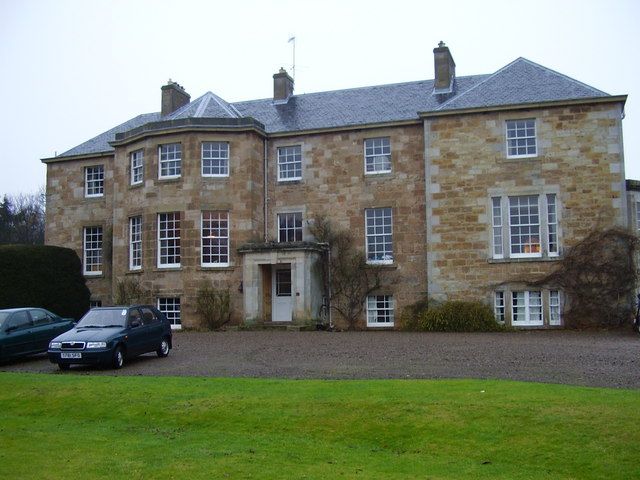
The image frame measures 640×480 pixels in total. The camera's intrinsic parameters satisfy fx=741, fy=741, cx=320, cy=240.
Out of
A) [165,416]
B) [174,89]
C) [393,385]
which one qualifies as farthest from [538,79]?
[165,416]

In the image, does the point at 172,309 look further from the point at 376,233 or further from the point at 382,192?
the point at 382,192

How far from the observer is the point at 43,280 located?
29.0 metres

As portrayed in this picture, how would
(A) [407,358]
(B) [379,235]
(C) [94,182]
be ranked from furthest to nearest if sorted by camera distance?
(C) [94,182] → (B) [379,235] → (A) [407,358]

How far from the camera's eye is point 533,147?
2709cm

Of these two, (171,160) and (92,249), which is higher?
(171,160)

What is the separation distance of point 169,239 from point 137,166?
3.75 metres

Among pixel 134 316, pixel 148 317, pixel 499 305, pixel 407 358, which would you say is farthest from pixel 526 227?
pixel 134 316

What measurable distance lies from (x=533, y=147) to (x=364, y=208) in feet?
22.2

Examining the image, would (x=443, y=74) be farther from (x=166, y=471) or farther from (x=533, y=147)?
(x=166, y=471)

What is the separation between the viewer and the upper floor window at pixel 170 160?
29.6m

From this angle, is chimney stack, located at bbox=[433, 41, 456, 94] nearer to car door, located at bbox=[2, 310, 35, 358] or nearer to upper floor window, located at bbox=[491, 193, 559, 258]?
upper floor window, located at bbox=[491, 193, 559, 258]

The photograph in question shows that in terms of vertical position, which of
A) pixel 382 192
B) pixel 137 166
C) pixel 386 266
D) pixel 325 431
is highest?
pixel 137 166

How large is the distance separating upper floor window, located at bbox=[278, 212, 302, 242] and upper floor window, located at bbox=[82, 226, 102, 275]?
355 inches

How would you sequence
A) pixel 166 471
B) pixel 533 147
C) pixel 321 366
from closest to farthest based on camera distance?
1. pixel 166 471
2. pixel 321 366
3. pixel 533 147
